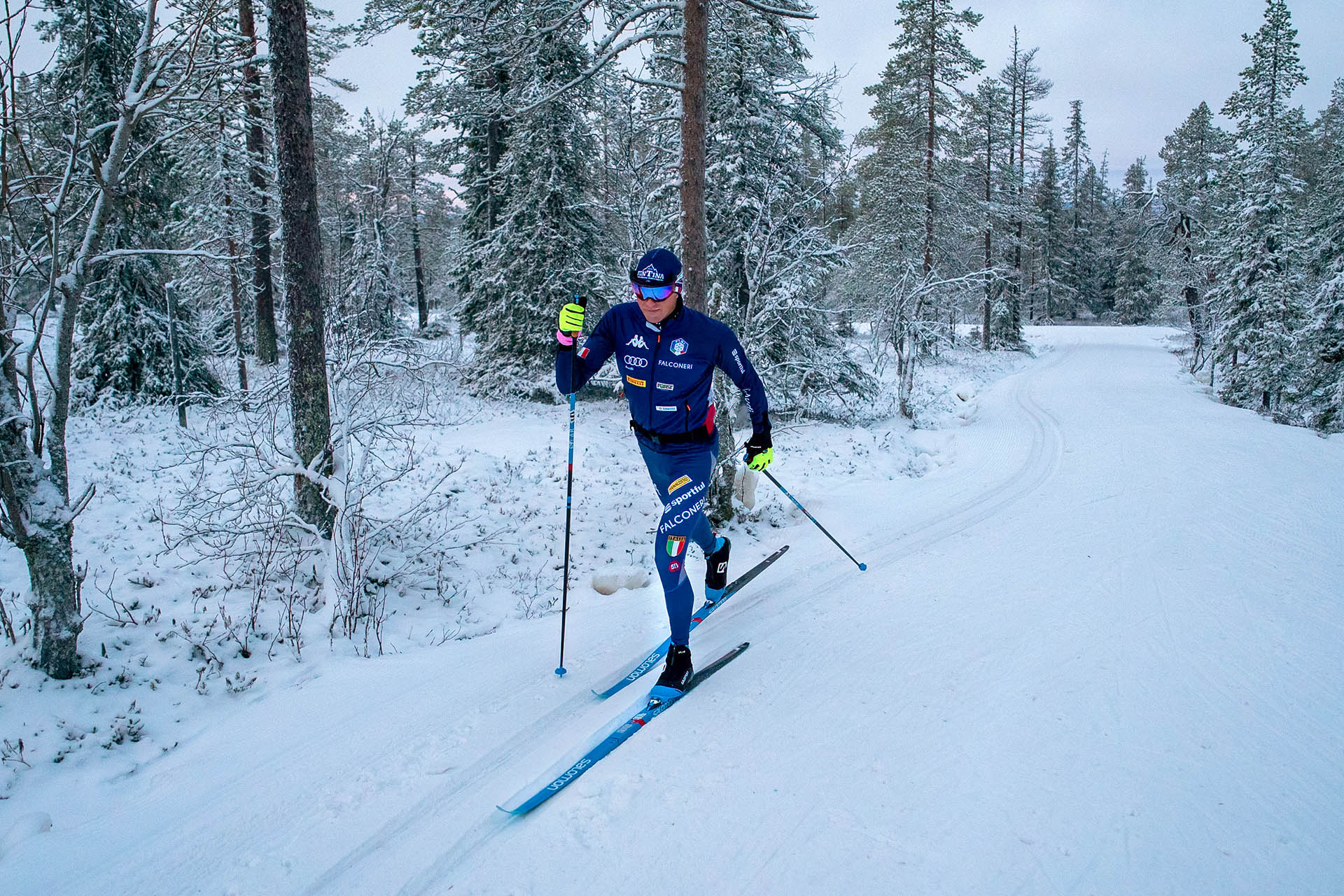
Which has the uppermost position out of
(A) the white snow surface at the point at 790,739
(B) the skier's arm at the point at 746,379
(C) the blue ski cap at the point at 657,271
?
(C) the blue ski cap at the point at 657,271

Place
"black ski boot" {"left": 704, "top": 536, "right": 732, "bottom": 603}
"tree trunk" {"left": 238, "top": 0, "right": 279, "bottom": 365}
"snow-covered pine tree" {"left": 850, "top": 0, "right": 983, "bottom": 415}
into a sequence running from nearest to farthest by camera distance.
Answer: "black ski boot" {"left": 704, "top": 536, "right": 732, "bottom": 603} → "tree trunk" {"left": 238, "top": 0, "right": 279, "bottom": 365} → "snow-covered pine tree" {"left": 850, "top": 0, "right": 983, "bottom": 415}

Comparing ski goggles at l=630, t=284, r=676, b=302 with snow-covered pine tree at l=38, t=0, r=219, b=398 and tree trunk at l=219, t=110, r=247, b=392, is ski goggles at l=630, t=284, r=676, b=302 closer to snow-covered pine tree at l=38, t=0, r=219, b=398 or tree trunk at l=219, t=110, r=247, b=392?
tree trunk at l=219, t=110, r=247, b=392

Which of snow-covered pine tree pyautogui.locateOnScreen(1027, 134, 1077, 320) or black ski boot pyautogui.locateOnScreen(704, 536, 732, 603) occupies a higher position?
snow-covered pine tree pyautogui.locateOnScreen(1027, 134, 1077, 320)

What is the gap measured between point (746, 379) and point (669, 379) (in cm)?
61

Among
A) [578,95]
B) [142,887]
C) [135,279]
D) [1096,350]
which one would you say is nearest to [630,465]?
[142,887]

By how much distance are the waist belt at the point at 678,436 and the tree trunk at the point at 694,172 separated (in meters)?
3.20

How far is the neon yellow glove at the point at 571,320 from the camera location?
4141 millimetres

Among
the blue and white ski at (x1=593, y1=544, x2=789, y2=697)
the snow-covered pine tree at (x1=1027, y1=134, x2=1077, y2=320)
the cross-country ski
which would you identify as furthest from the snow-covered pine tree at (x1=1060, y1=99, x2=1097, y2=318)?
the blue and white ski at (x1=593, y1=544, x2=789, y2=697)

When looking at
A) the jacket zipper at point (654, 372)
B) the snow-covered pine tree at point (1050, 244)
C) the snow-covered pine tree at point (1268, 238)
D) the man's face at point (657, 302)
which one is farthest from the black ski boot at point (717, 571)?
the snow-covered pine tree at point (1050, 244)

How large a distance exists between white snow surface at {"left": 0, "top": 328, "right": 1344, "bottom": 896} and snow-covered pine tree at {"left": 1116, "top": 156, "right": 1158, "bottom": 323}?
165 feet

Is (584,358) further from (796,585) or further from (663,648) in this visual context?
(796,585)

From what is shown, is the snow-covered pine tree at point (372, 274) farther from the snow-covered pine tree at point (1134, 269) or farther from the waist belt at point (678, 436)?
the snow-covered pine tree at point (1134, 269)

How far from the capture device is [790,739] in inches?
133

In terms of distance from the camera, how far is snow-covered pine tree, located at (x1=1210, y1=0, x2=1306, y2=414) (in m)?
20.9
